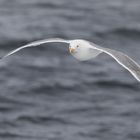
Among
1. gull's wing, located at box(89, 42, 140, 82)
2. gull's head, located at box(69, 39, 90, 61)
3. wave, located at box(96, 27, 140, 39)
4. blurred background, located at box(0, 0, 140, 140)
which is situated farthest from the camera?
wave, located at box(96, 27, 140, 39)

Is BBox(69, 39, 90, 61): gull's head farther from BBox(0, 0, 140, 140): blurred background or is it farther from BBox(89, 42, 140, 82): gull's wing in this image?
BBox(0, 0, 140, 140): blurred background

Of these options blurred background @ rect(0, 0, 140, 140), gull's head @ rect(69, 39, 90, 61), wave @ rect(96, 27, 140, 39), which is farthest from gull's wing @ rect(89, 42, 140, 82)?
wave @ rect(96, 27, 140, 39)

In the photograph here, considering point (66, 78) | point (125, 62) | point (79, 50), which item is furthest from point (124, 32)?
point (125, 62)

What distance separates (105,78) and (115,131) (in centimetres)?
173

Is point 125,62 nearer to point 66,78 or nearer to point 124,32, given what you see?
point 66,78

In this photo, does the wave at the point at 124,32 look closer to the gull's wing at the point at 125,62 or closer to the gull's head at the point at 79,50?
the gull's head at the point at 79,50

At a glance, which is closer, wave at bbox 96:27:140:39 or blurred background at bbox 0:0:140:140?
blurred background at bbox 0:0:140:140

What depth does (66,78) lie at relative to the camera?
50.3 feet

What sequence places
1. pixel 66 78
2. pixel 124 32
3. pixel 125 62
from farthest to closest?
pixel 124 32, pixel 66 78, pixel 125 62

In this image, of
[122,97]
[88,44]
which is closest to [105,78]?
[122,97]

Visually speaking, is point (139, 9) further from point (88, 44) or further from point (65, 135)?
point (88, 44)

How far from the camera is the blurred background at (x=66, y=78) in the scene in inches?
551

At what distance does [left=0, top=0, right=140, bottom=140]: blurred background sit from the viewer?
14.0 m

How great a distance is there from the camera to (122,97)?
14891 millimetres
